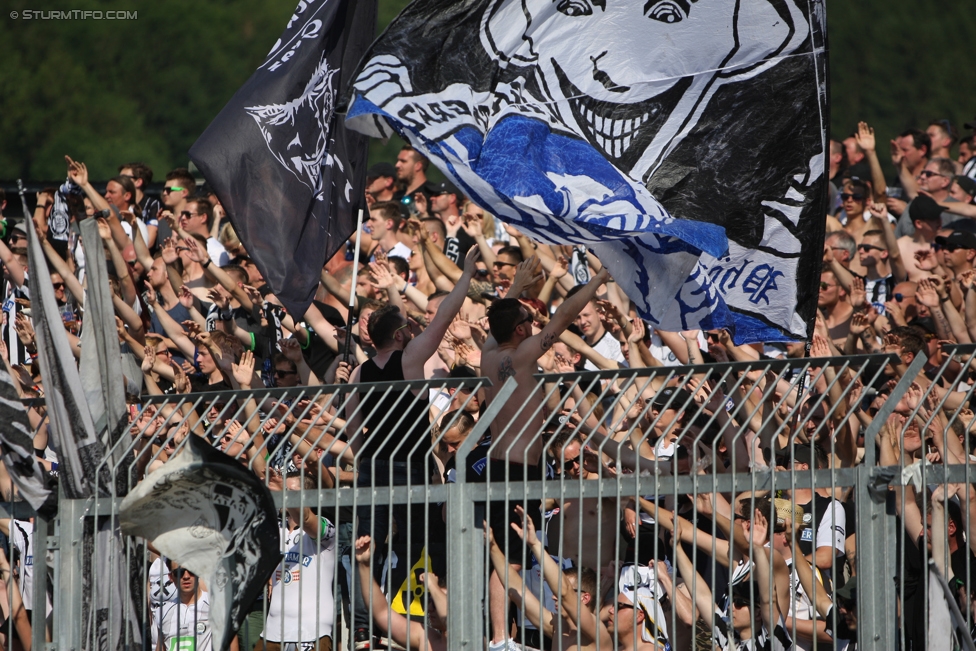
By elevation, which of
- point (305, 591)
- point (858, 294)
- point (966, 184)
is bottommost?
point (305, 591)

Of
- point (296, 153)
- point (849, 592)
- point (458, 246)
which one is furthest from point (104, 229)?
point (849, 592)

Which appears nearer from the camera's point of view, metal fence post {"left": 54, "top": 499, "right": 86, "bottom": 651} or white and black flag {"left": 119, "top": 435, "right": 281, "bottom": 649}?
white and black flag {"left": 119, "top": 435, "right": 281, "bottom": 649}

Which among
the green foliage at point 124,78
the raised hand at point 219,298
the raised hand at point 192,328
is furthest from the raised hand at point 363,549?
the green foliage at point 124,78

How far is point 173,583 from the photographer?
7.04m

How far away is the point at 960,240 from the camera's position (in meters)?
10.3

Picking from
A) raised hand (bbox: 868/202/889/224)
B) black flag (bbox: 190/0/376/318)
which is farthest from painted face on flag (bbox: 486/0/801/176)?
raised hand (bbox: 868/202/889/224)

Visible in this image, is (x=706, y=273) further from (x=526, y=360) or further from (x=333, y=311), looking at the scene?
(x=333, y=311)

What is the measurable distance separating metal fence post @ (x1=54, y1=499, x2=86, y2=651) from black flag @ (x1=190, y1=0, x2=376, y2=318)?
2.27m

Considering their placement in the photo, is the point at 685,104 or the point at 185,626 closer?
the point at 185,626

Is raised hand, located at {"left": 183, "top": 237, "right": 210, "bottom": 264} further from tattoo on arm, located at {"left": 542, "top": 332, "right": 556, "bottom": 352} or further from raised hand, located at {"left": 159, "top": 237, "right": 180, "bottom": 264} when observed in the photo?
tattoo on arm, located at {"left": 542, "top": 332, "right": 556, "bottom": 352}

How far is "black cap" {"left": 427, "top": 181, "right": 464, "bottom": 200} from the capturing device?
14.4 meters

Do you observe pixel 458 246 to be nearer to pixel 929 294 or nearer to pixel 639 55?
pixel 929 294

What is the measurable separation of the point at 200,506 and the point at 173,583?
1.55 m

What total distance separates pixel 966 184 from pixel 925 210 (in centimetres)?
133
